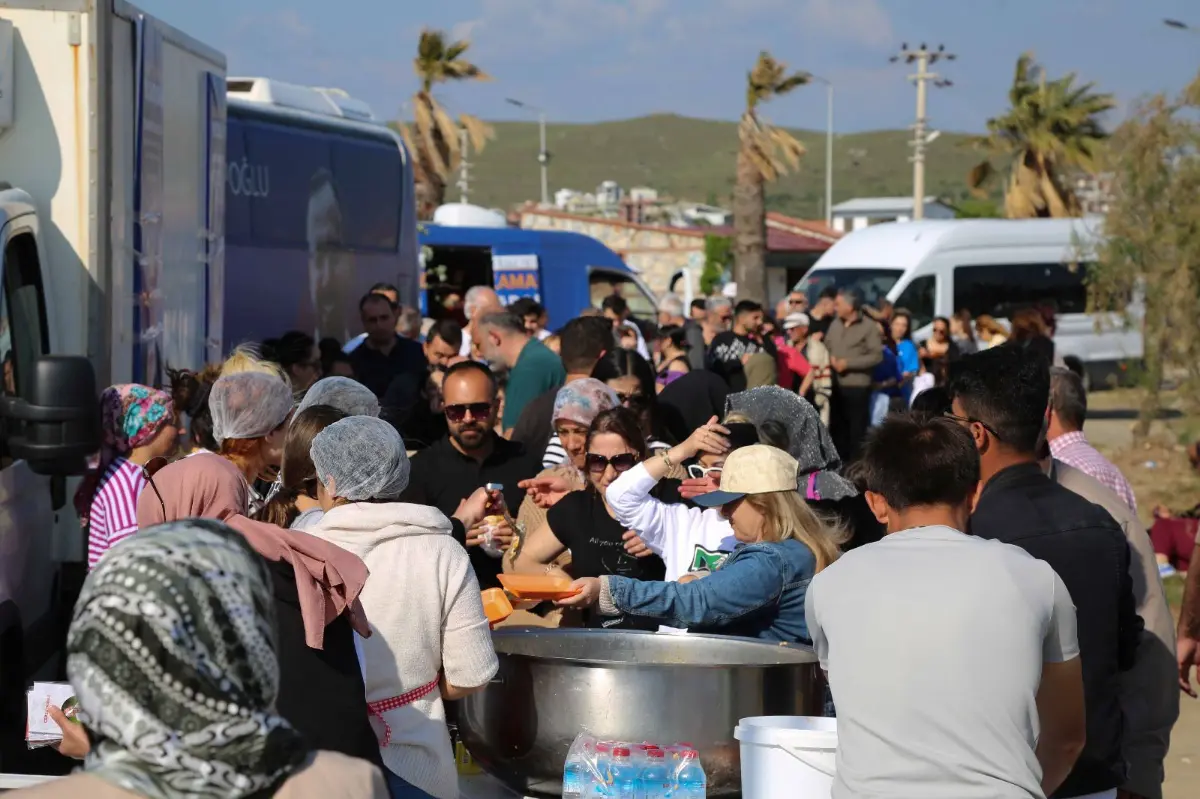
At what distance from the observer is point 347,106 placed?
588 inches

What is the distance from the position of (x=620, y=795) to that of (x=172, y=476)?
1.77 m

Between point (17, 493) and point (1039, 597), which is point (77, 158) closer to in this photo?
point (17, 493)

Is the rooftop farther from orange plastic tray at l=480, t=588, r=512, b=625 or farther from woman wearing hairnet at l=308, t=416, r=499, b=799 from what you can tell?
woman wearing hairnet at l=308, t=416, r=499, b=799

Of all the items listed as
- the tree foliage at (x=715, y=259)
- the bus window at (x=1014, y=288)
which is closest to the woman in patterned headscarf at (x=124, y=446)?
the bus window at (x=1014, y=288)

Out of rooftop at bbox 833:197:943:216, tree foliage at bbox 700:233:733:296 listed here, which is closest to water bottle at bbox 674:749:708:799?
tree foliage at bbox 700:233:733:296

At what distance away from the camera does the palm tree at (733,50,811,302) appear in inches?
1307

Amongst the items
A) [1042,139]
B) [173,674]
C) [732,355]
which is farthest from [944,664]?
[1042,139]

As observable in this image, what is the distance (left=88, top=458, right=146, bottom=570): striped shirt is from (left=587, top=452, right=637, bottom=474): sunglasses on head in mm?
1619

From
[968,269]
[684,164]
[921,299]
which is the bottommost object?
[921,299]

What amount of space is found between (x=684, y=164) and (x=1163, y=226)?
14215cm

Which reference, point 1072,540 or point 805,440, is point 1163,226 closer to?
point 805,440

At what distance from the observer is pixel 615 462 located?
19.6ft

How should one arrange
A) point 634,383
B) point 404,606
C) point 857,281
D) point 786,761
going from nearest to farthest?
point 786,761 → point 404,606 → point 634,383 → point 857,281

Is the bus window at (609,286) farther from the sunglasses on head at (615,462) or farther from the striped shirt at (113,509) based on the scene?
the striped shirt at (113,509)
